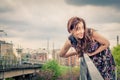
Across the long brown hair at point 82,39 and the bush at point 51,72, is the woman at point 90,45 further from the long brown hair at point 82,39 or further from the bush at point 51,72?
the bush at point 51,72

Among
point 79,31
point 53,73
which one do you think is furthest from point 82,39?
point 53,73

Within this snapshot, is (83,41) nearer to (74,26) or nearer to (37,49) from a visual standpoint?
(74,26)

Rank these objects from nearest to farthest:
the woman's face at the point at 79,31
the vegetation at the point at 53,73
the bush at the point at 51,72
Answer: the woman's face at the point at 79,31
the bush at the point at 51,72
the vegetation at the point at 53,73

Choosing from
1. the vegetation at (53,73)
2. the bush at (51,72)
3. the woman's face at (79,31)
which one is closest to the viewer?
the woman's face at (79,31)

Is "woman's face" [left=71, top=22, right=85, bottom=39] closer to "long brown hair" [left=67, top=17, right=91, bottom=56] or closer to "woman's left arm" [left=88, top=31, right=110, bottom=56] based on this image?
"long brown hair" [left=67, top=17, right=91, bottom=56]

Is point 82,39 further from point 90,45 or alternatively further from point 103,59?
point 103,59

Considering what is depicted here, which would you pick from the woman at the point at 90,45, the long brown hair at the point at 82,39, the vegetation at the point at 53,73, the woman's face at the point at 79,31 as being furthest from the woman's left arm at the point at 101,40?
the vegetation at the point at 53,73

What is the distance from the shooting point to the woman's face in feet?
24.3

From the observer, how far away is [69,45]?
25.6ft

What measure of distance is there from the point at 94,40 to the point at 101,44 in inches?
6.4

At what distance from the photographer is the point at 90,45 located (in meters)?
7.62

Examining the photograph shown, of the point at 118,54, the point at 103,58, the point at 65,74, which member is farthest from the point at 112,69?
the point at 65,74

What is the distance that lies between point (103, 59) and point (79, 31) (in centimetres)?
84

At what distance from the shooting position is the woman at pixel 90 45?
24.4ft
